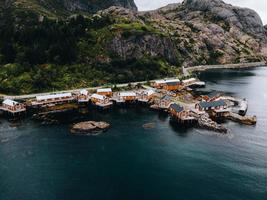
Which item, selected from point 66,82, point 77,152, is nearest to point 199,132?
point 77,152

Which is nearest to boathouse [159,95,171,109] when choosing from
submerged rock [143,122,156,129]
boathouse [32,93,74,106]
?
submerged rock [143,122,156,129]

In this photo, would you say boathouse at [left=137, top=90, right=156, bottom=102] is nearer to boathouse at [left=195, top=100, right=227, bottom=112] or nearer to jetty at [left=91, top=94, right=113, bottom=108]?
jetty at [left=91, top=94, right=113, bottom=108]

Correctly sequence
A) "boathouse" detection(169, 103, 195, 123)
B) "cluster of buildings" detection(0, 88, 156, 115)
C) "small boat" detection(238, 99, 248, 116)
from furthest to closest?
"small boat" detection(238, 99, 248, 116)
"cluster of buildings" detection(0, 88, 156, 115)
"boathouse" detection(169, 103, 195, 123)

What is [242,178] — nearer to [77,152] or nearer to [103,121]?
[77,152]

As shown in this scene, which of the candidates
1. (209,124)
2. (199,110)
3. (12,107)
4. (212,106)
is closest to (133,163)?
(209,124)

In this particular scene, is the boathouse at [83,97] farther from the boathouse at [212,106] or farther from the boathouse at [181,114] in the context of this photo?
the boathouse at [212,106]

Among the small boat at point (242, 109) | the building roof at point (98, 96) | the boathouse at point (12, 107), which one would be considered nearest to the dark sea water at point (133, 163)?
the boathouse at point (12, 107)

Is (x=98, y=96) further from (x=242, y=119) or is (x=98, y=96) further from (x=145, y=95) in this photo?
(x=242, y=119)
